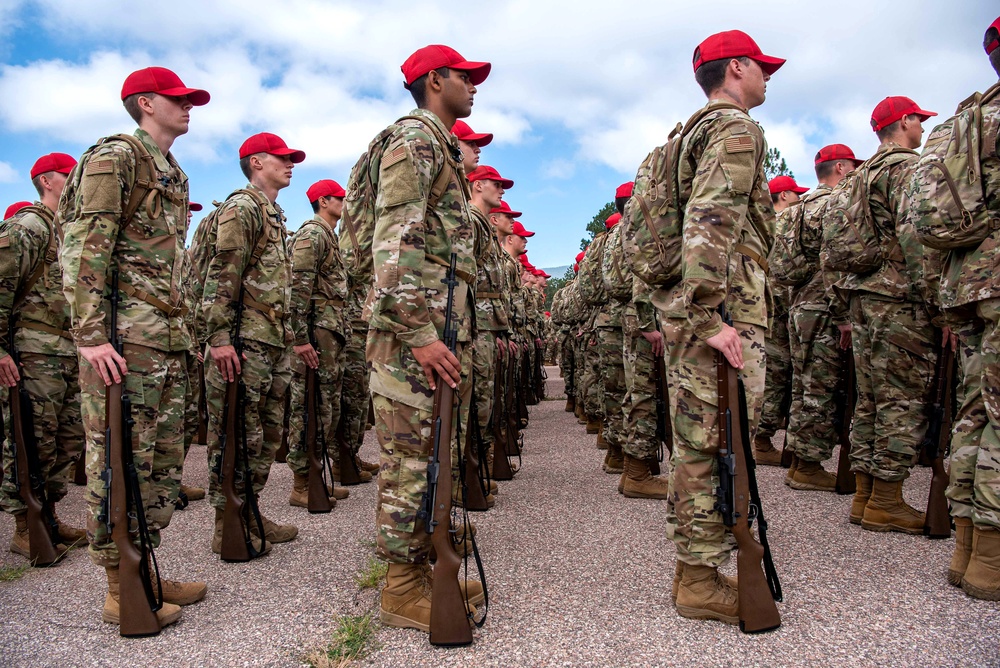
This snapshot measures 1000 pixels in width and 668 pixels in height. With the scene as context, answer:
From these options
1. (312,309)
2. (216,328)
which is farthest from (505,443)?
(216,328)

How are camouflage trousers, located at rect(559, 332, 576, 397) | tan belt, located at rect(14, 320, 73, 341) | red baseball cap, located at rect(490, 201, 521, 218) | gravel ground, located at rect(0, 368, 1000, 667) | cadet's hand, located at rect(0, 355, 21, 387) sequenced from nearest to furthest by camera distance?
1. gravel ground, located at rect(0, 368, 1000, 667)
2. cadet's hand, located at rect(0, 355, 21, 387)
3. tan belt, located at rect(14, 320, 73, 341)
4. red baseball cap, located at rect(490, 201, 521, 218)
5. camouflage trousers, located at rect(559, 332, 576, 397)

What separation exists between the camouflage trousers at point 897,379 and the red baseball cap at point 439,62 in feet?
10.0

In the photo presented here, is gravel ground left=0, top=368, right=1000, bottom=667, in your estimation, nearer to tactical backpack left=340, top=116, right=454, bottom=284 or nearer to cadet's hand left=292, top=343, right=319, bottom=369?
cadet's hand left=292, top=343, right=319, bottom=369

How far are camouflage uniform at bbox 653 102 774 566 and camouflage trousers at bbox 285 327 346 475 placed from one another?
3.27 meters

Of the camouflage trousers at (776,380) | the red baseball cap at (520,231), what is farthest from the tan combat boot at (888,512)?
the red baseball cap at (520,231)

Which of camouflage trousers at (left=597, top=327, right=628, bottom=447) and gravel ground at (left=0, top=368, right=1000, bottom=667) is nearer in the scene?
gravel ground at (left=0, top=368, right=1000, bottom=667)

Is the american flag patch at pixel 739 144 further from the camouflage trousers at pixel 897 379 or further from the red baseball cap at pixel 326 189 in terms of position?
the red baseball cap at pixel 326 189

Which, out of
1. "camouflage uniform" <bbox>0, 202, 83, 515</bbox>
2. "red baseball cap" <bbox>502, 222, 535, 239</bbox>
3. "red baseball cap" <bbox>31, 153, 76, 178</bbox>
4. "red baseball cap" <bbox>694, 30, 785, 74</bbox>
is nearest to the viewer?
"red baseball cap" <bbox>694, 30, 785, 74</bbox>

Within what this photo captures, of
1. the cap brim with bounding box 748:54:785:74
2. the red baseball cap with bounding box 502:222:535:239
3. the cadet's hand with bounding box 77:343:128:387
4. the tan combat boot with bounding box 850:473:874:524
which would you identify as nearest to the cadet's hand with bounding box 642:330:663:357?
the tan combat boot with bounding box 850:473:874:524

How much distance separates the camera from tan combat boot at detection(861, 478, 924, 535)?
4.18m

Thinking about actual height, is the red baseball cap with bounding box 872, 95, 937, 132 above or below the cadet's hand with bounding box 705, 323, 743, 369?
above

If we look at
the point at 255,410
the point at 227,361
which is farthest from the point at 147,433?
the point at 255,410

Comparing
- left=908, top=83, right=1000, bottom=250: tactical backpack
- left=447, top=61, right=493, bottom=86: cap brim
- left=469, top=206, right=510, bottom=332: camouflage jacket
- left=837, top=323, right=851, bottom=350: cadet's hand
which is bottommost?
left=837, top=323, right=851, bottom=350: cadet's hand

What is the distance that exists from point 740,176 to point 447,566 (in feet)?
6.92
